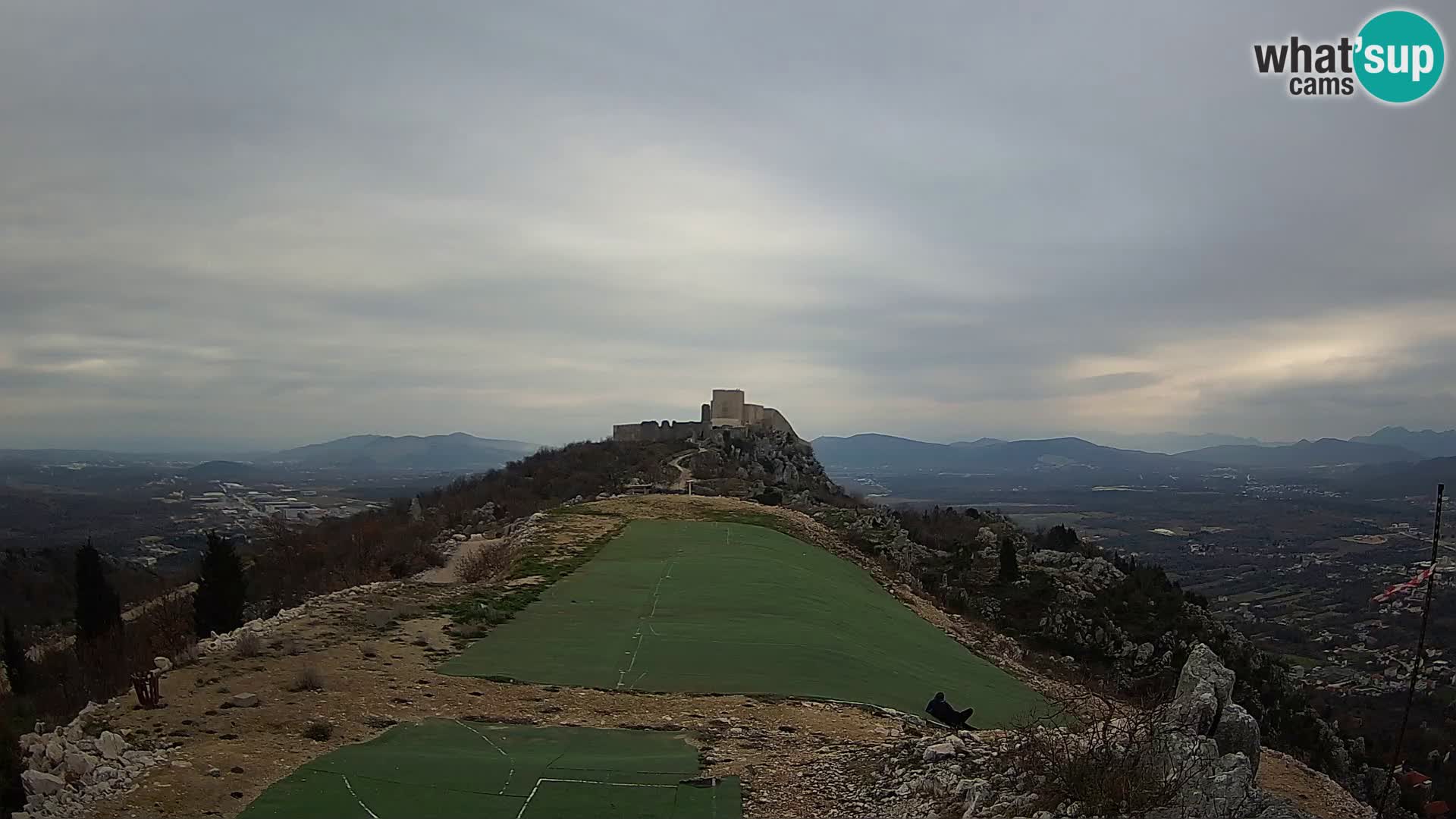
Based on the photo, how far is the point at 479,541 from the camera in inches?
1217

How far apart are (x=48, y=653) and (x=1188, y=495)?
181 meters

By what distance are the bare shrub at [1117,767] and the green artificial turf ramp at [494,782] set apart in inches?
121

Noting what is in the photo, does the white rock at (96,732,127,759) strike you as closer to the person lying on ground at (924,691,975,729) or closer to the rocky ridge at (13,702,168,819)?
the rocky ridge at (13,702,168,819)

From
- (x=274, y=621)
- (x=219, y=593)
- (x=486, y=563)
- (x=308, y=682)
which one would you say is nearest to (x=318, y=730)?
(x=308, y=682)

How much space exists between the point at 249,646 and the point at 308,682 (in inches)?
80.7

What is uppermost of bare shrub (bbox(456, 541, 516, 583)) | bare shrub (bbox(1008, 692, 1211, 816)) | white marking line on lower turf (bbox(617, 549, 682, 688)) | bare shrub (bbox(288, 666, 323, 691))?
bare shrub (bbox(1008, 692, 1211, 816))

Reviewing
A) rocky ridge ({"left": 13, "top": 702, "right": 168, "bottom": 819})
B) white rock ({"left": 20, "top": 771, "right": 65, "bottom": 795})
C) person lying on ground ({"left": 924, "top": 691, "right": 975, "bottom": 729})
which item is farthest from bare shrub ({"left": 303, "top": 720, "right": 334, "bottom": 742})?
person lying on ground ({"left": 924, "top": 691, "right": 975, "bottom": 729})

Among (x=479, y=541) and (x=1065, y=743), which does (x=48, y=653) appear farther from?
(x=1065, y=743)

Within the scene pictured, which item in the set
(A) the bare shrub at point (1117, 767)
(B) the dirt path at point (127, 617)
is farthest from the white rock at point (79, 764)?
(B) the dirt path at point (127, 617)

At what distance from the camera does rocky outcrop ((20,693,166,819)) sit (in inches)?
291

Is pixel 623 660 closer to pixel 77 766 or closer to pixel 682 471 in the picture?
pixel 77 766

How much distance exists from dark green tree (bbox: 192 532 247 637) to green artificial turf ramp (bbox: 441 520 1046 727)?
27.6ft

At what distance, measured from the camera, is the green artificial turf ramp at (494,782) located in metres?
8.05

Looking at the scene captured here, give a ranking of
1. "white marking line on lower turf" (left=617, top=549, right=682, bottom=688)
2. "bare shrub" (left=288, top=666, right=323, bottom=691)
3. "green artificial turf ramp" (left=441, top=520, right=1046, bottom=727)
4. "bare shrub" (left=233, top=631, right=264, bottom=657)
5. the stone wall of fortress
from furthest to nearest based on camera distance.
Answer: the stone wall of fortress < "green artificial turf ramp" (left=441, top=520, right=1046, bottom=727) < "white marking line on lower turf" (left=617, top=549, right=682, bottom=688) < "bare shrub" (left=233, top=631, right=264, bottom=657) < "bare shrub" (left=288, top=666, right=323, bottom=691)
